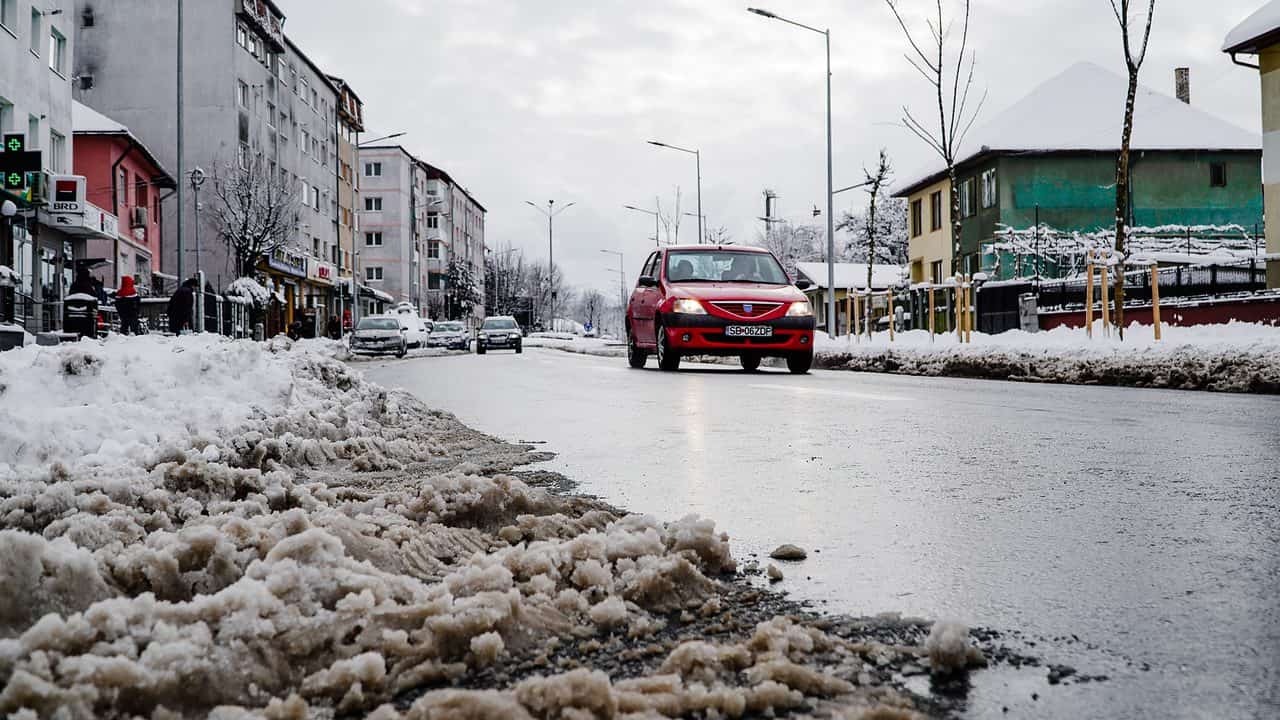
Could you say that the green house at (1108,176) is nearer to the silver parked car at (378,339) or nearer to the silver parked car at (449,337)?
the silver parked car at (378,339)

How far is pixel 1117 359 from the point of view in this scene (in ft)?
44.1

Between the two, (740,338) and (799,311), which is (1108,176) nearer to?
(799,311)

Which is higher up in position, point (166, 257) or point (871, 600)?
point (166, 257)

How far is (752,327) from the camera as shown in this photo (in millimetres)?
15391

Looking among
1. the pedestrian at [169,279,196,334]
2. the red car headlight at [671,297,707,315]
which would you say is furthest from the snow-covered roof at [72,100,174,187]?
the red car headlight at [671,297,707,315]

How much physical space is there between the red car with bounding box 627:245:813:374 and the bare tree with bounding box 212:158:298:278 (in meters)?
35.9

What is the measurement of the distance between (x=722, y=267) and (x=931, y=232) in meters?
32.8

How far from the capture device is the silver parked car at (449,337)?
47562 millimetres

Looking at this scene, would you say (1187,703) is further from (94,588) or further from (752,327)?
(752,327)

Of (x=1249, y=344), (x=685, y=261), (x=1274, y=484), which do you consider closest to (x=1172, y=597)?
(x=1274, y=484)

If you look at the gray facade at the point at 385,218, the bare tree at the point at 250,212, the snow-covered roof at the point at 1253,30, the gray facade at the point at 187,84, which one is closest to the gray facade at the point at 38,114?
the bare tree at the point at 250,212

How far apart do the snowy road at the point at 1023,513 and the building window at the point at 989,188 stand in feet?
112

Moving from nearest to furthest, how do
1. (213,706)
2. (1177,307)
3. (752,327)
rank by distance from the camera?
(213,706) → (752,327) → (1177,307)

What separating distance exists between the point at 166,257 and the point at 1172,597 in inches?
2141
